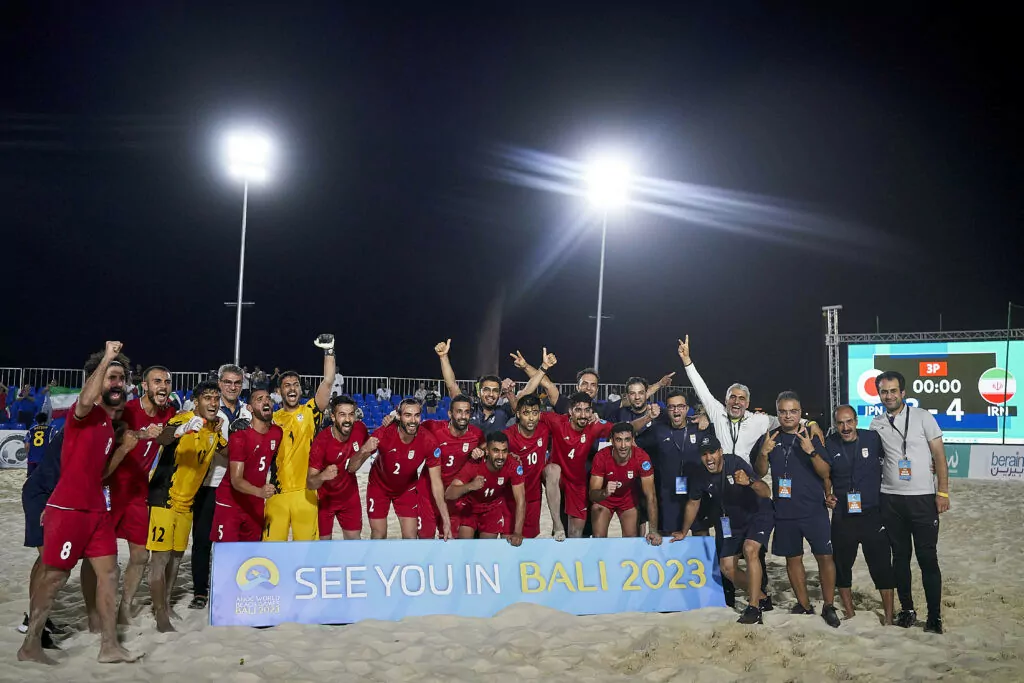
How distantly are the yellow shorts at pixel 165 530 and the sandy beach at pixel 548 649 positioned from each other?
1.95 feet

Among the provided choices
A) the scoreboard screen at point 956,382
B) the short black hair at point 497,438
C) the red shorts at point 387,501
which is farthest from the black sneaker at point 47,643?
the scoreboard screen at point 956,382

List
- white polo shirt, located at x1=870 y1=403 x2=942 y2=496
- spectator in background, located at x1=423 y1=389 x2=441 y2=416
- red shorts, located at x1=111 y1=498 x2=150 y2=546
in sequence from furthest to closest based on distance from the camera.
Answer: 1. spectator in background, located at x1=423 y1=389 x2=441 y2=416
2. white polo shirt, located at x1=870 y1=403 x2=942 y2=496
3. red shorts, located at x1=111 y1=498 x2=150 y2=546

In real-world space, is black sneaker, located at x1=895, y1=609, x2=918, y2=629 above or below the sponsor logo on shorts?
below

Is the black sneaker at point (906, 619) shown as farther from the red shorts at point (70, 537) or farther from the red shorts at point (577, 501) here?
the red shorts at point (70, 537)

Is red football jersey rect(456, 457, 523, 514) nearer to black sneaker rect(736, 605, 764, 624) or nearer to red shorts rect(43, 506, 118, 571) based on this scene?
black sneaker rect(736, 605, 764, 624)

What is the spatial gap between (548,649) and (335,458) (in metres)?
2.50

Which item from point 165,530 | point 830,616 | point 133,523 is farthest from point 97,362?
point 830,616

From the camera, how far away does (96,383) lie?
4727 mm

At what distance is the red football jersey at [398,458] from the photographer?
7012 mm

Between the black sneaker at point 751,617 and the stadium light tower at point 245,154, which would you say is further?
the stadium light tower at point 245,154

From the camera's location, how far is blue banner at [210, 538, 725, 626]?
5902mm

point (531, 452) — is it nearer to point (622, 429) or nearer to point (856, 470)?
point (622, 429)

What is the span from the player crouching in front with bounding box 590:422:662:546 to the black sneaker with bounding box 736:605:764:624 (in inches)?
36.2

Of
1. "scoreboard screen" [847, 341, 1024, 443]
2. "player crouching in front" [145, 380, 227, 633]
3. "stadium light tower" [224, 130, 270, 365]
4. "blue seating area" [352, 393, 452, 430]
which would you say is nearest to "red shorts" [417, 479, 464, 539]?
"player crouching in front" [145, 380, 227, 633]
